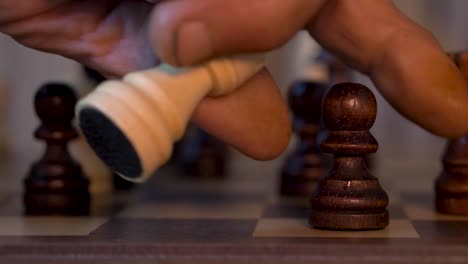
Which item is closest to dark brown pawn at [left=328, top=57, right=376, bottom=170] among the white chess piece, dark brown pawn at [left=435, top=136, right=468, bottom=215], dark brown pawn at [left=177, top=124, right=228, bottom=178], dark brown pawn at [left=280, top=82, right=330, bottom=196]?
dark brown pawn at [left=177, top=124, right=228, bottom=178]

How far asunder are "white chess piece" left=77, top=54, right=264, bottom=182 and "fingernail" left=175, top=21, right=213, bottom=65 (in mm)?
30

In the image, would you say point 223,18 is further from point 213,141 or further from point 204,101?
point 213,141

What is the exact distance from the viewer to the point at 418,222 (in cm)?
84

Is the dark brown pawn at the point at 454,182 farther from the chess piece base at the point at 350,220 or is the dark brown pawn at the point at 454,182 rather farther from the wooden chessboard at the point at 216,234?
the chess piece base at the point at 350,220

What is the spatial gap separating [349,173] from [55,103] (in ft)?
1.23

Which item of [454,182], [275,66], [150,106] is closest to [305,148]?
[454,182]

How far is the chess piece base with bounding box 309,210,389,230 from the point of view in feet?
2.56

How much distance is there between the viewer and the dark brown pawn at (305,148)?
1.13 meters

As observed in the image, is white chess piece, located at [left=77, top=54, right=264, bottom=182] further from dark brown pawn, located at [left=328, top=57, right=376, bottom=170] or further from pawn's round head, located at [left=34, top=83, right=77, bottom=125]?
dark brown pawn, located at [left=328, top=57, right=376, bottom=170]

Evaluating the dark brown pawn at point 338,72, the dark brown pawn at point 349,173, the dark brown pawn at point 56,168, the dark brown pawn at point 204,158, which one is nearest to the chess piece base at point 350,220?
the dark brown pawn at point 349,173

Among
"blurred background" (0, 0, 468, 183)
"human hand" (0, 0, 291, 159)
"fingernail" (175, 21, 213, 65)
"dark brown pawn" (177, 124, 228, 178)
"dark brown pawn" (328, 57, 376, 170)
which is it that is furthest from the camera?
"blurred background" (0, 0, 468, 183)

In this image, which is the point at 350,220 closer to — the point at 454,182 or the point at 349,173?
the point at 349,173

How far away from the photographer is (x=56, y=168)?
100cm

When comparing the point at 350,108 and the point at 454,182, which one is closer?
the point at 350,108
